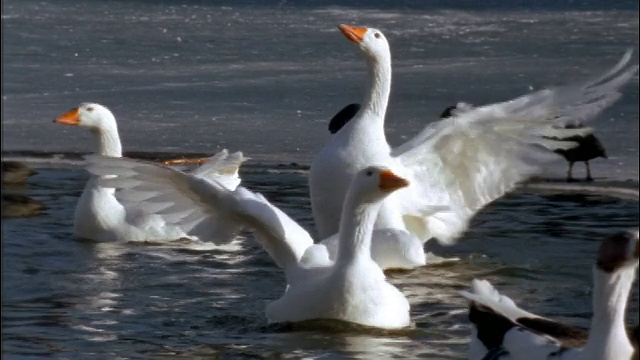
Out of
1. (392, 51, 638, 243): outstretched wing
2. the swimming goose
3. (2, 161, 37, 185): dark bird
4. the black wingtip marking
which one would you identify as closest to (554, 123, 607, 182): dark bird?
(392, 51, 638, 243): outstretched wing

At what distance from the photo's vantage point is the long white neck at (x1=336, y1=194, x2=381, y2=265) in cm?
586

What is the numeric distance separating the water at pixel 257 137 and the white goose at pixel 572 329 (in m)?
0.54

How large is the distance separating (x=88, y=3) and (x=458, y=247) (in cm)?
824

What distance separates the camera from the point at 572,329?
15.4 feet

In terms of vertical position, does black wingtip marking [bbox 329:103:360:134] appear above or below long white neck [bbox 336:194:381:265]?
above

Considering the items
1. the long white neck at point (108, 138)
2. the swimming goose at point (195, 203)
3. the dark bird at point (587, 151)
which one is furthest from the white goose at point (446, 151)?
the long white neck at point (108, 138)

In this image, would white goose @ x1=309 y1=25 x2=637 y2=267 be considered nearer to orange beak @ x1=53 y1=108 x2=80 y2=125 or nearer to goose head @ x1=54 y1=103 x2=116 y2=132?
goose head @ x1=54 y1=103 x2=116 y2=132

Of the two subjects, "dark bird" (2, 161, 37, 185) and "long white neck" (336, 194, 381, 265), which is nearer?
"long white neck" (336, 194, 381, 265)

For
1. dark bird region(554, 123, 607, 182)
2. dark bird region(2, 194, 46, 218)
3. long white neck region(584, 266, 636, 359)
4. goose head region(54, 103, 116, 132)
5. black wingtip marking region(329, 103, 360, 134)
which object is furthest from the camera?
black wingtip marking region(329, 103, 360, 134)

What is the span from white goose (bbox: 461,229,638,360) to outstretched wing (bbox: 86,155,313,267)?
1.46 metres

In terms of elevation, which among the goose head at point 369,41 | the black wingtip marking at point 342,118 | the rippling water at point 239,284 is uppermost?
the goose head at point 369,41

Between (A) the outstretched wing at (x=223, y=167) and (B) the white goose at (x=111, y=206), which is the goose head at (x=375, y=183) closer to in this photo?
(B) the white goose at (x=111, y=206)

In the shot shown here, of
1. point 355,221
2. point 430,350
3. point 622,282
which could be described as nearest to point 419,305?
point 355,221

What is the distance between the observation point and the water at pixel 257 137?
5.64 m
